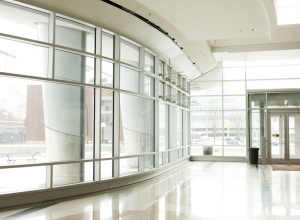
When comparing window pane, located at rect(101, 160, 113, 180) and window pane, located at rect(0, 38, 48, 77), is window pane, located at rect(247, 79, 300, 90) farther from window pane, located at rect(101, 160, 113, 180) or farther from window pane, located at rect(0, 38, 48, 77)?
window pane, located at rect(0, 38, 48, 77)

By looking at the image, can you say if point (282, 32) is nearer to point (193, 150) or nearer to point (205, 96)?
point (205, 96)

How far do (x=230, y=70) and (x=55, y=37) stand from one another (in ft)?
44.8

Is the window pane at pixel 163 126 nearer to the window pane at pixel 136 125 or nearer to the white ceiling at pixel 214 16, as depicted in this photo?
the window pane at pixel 136 125

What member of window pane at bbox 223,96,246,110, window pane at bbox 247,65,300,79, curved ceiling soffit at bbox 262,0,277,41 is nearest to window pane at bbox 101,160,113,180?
curved ceiling soffit at bbox 262,0,277,41

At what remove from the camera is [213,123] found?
20078 mm

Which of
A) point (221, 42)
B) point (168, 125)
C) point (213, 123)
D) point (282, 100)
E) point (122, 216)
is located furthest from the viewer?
point (213, 123)

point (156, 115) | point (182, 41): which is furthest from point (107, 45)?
point (156, 115)

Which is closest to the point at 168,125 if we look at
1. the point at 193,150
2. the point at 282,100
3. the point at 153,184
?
the point at 153,184

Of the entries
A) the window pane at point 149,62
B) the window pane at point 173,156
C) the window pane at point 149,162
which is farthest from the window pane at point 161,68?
the window pane at point 173,156

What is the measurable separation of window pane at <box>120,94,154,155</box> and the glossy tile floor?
1.22 meters

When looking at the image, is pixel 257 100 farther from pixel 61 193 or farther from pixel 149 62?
pixel 61 193

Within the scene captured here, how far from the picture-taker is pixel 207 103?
2033 cm

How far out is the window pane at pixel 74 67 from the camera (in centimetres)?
834

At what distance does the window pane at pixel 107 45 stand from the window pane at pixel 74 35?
1.46ft
